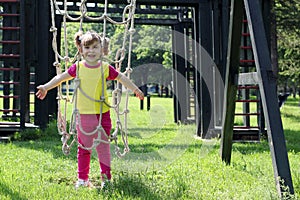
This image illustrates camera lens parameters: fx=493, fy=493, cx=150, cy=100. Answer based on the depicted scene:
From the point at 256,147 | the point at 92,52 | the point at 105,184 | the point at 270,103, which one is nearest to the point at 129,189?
the point at 105,184

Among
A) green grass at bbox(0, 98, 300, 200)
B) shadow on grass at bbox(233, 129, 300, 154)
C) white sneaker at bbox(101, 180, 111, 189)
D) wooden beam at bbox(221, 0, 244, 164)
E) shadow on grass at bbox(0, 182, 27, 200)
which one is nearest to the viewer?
shadow on grass at bbox(0, 182, 27, 200)

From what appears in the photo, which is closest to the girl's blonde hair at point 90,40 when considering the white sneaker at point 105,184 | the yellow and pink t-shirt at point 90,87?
the yellow and pink t-shirt at point 90,87

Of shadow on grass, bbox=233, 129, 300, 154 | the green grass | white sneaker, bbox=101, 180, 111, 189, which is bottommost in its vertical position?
shadow on grass, bbox=233, 129, 300, 154

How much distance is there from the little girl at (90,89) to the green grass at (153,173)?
0.26 metres

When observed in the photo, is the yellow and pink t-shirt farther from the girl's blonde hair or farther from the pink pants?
the girl's blonde hair

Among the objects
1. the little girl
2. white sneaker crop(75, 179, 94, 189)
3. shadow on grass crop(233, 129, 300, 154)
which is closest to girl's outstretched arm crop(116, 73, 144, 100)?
the little girl

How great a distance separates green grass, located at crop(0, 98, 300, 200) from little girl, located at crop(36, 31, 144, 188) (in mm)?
260

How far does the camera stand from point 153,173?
16.3 ft

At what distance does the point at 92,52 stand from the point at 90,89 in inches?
13.0

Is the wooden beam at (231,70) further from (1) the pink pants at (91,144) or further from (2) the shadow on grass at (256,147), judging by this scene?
(1) the pink pants at (91,144)

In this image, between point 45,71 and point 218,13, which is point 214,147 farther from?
point 45,71

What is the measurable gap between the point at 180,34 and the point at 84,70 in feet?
30.9

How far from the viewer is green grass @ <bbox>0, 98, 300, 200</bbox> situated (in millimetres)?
4086

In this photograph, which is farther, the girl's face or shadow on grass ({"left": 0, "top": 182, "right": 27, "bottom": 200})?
the girl's face
